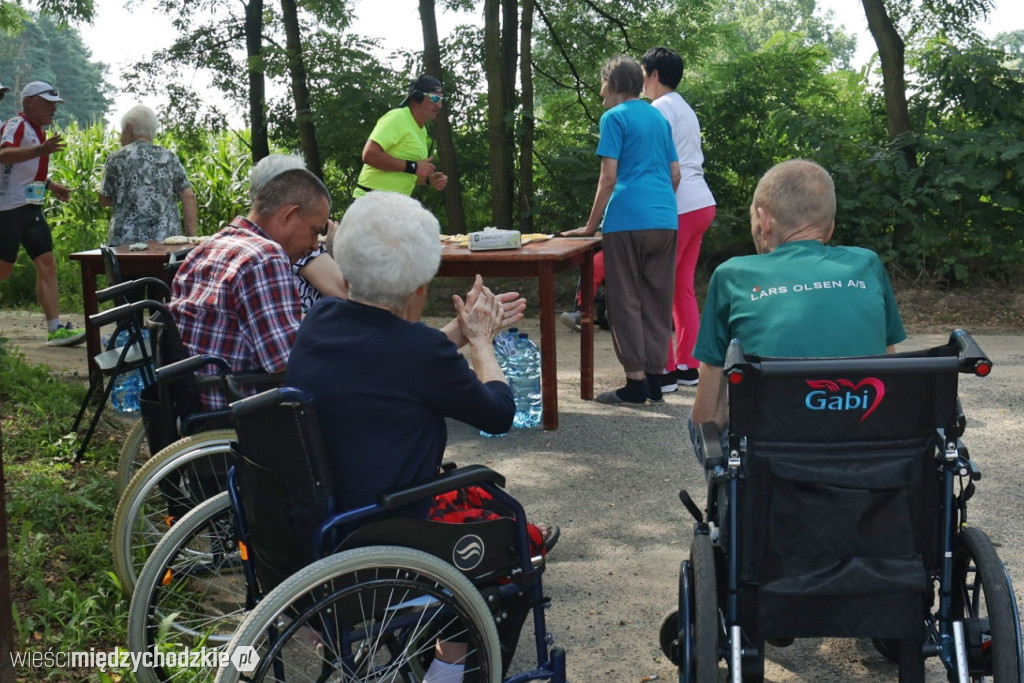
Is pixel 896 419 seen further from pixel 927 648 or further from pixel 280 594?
pixel 280 594

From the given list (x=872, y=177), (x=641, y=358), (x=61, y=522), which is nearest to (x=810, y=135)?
(x=872, y=177)

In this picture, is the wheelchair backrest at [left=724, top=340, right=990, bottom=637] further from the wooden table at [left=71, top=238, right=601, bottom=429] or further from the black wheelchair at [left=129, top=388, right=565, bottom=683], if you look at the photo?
the wooden table at [left=71, top=238, right=601, bottom=429]

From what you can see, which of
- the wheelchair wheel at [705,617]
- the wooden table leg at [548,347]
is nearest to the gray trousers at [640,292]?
the wooden table leg at [548,347]

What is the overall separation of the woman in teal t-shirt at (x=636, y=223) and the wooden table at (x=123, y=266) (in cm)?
248

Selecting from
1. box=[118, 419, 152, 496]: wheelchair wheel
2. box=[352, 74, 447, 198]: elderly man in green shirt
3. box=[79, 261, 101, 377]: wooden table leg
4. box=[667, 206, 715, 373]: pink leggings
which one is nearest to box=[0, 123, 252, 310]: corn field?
box=[79, 261, 101, 377]: wooden table leg

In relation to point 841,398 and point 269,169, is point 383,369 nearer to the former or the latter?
point 841,398

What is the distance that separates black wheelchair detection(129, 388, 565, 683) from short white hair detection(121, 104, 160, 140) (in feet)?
16.5

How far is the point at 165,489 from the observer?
3369mm

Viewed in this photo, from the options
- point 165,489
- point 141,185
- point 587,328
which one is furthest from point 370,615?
point 141,185

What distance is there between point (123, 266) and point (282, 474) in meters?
4.39

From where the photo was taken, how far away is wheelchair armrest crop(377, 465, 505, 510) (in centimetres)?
246

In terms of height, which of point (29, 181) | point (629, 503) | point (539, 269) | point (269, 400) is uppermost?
point (29, 181)

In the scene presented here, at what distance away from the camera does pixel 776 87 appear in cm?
1120

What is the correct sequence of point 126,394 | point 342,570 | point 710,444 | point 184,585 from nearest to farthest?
point 342,570, point 710,444, point 184,585, point 126,394
